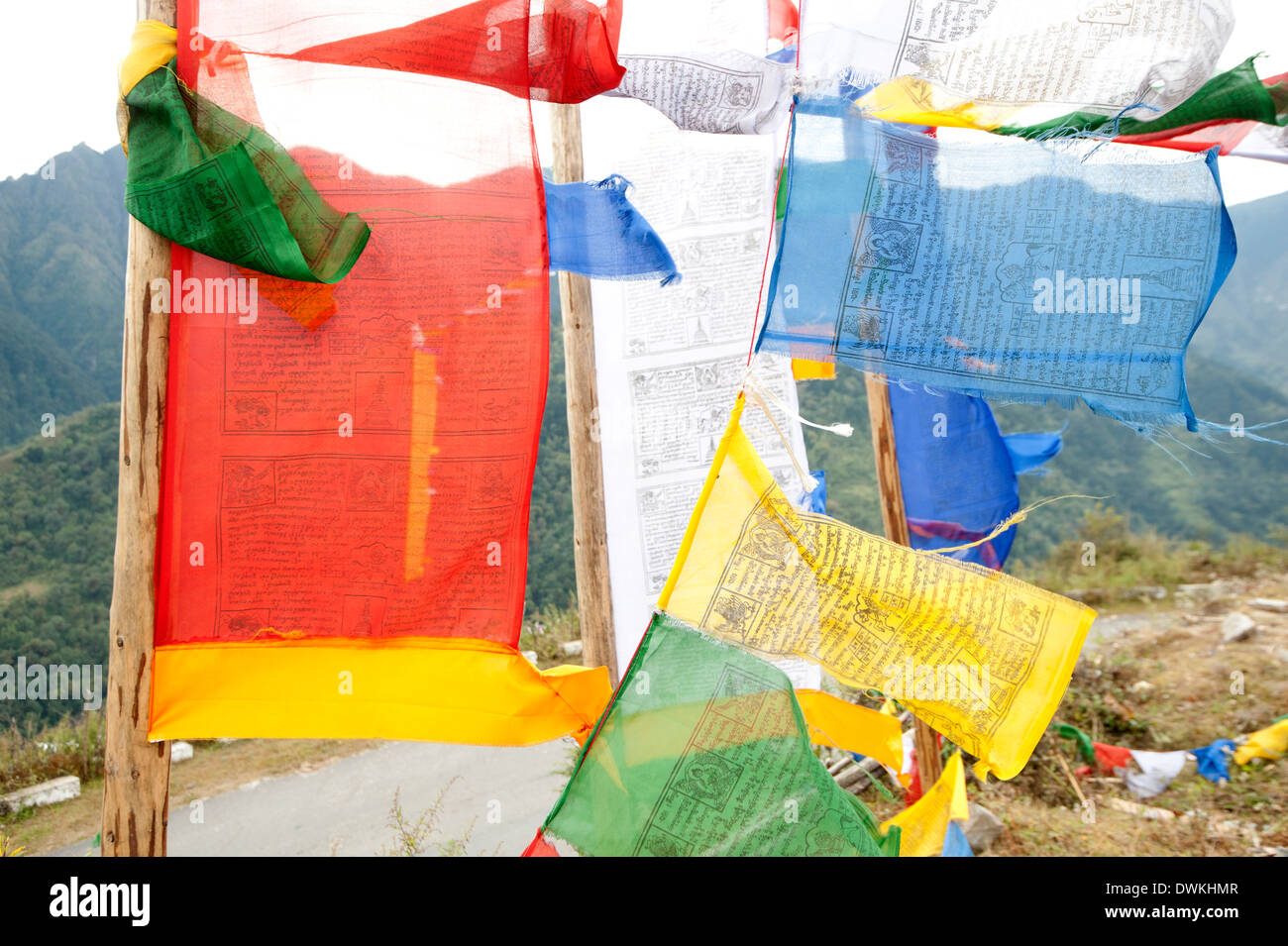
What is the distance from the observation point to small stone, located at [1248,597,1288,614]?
793cm

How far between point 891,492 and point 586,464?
1222 millimetres

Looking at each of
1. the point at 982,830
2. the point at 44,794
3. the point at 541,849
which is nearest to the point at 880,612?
the point at 541,849

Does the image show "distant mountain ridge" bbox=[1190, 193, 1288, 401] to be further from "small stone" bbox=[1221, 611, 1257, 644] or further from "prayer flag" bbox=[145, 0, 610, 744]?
"prayer flag" bbox=[145, 0, 610, 744]

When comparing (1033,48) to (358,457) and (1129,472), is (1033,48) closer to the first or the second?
(358,457)

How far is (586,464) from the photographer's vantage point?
3.17m

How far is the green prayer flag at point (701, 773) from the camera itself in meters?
1.79

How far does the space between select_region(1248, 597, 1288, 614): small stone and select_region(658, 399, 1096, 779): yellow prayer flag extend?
7843 mm

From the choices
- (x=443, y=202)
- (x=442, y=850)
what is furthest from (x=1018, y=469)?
(x=442, y=850)

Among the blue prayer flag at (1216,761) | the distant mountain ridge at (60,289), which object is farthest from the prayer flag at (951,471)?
the distant mountain ridge at (60,289)

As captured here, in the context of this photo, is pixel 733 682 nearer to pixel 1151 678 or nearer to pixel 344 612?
pixel 344 612

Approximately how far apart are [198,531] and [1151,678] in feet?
23.2

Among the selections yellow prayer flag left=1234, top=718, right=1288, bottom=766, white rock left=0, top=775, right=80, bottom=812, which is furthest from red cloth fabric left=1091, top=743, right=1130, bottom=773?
white rock left=0, top=775, right=80, bottom=812

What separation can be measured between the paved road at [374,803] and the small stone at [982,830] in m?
2.34

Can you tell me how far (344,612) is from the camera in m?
2.03
